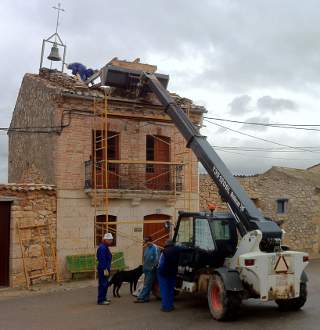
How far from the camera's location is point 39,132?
17219 mm

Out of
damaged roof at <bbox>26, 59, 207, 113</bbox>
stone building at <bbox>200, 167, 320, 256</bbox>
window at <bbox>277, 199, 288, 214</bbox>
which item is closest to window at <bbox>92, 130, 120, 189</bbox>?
damaged roof at <bbox>26, 59, 207, 113</bbox>

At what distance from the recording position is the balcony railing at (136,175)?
52.7 ft

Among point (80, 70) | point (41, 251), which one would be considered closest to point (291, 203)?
point (80, 70)

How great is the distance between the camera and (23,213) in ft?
48.8

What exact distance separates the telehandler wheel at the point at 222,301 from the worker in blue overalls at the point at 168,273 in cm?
117

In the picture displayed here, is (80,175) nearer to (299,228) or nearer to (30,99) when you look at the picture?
(30,99)

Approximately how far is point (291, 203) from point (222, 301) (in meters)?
14.3

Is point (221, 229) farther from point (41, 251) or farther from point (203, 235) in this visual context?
point (41, 251)

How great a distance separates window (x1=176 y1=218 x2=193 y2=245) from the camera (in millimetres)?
11070

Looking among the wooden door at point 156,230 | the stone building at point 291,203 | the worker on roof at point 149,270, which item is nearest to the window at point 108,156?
the wooden door at point 156,230

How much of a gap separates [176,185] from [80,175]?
354 centimetres

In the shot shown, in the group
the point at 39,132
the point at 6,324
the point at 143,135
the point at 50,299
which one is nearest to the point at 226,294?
the point at 6,324

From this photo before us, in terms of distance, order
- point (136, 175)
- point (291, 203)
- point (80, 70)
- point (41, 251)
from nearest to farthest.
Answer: point (41, 251), point (136, 175), point (80, 70), point (291, 203)

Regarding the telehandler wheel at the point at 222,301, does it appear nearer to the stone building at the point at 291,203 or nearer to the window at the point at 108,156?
the window at the point at 108,156
